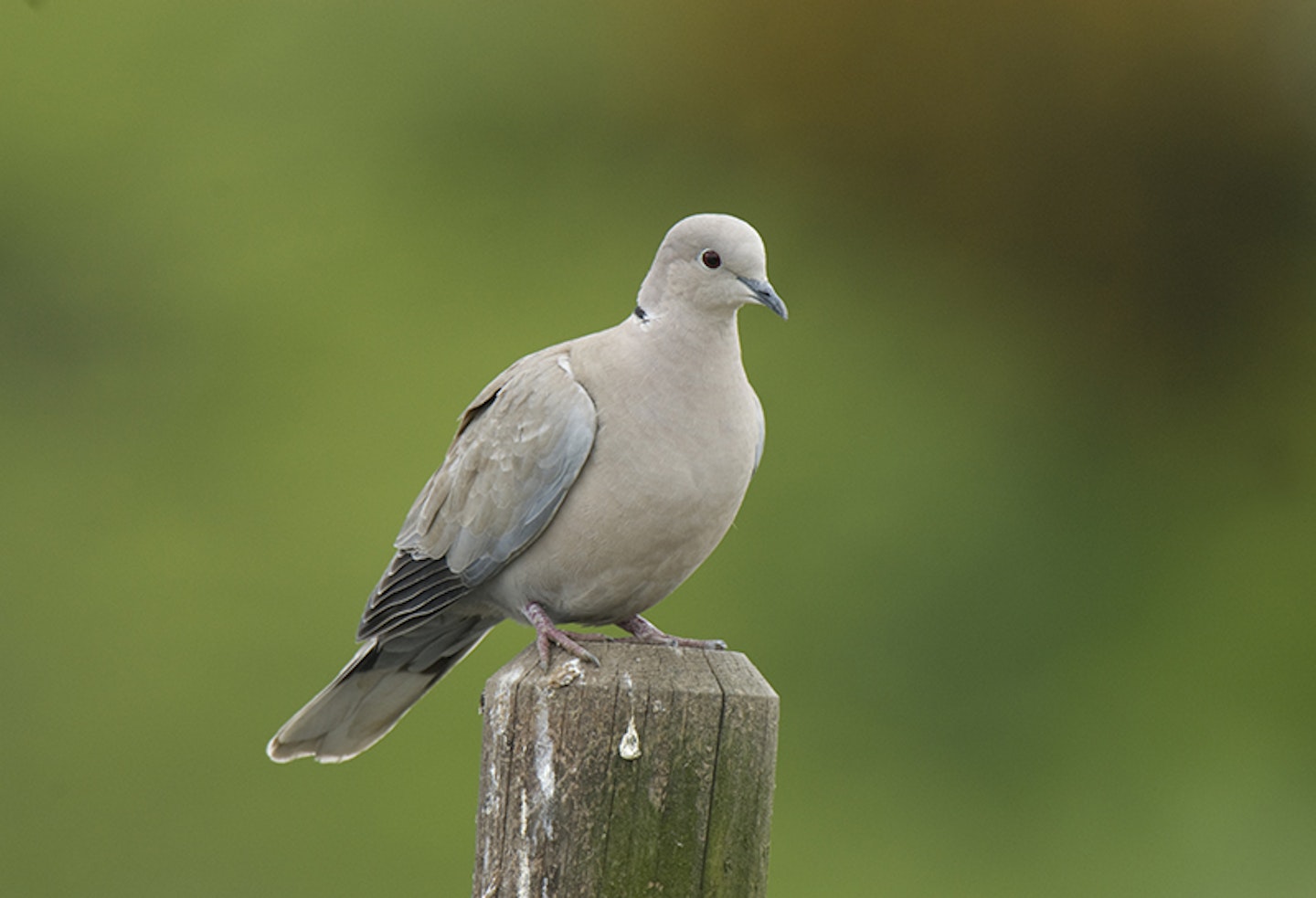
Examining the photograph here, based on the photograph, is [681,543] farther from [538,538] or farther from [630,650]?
[630,650]

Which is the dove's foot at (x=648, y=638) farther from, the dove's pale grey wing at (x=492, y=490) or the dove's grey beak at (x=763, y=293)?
the dove's grey beak at (x=763, y=293)

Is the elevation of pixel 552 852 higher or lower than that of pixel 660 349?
lower

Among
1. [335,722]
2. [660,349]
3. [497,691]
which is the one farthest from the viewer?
[335,722]

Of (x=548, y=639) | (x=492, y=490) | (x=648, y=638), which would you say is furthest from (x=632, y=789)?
(x=492, y=490)

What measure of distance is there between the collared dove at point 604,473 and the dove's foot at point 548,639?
0.02m

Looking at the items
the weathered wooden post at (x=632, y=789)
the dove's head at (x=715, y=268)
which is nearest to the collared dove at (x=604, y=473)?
the dove's head at (x=715, y=268)

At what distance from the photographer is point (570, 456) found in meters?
2.93

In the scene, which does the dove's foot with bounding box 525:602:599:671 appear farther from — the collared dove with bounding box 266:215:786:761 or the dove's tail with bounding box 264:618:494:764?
the dove's tail with bounding box 264:618:494:764

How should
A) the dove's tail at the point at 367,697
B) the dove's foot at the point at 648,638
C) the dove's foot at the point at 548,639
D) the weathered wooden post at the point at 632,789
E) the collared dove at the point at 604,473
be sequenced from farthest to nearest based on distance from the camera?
the dove's tail at the point at 367,697 → the collared dove at the point at 604,473 → the dove's foot at the point at 648,638 → the dove's foot at the point at 548,639 → the weathered wooden post at the point at 632,789

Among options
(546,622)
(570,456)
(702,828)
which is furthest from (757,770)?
(570,456)

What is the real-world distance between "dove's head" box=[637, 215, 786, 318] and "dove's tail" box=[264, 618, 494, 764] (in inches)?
37.2

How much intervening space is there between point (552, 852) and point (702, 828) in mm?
216

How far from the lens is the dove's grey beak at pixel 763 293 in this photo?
115 inches

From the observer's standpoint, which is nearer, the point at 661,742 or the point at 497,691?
the point at 661,742
